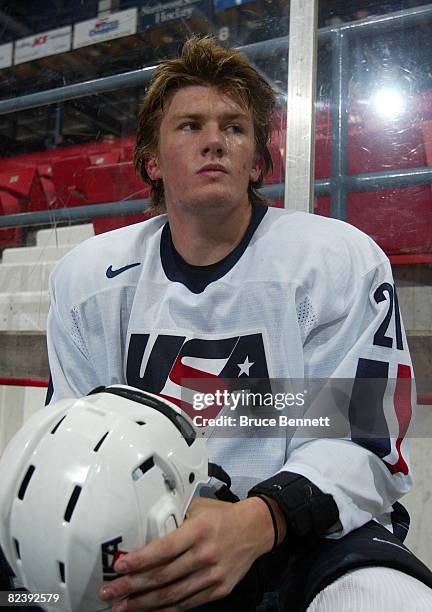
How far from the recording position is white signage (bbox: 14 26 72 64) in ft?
5.50

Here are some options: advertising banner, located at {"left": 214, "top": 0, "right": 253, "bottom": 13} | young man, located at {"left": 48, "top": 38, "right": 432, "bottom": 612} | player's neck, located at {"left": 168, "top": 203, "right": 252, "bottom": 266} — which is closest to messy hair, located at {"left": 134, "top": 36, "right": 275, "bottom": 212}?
young man, located at {"left": 48, "top": 38, "right": 432, "bottom": 612}

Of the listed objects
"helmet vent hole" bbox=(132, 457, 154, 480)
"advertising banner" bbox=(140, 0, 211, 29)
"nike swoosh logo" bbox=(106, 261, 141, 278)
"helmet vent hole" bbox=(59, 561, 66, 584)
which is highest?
"advertising banner" bbox=(140, 0, 211, 29)

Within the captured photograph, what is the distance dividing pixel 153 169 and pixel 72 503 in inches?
27.6

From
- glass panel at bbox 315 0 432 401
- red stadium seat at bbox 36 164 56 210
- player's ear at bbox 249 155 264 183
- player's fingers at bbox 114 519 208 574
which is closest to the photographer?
player's fingers at bbox 114 519 208 574

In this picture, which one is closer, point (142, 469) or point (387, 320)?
point (142, 469)

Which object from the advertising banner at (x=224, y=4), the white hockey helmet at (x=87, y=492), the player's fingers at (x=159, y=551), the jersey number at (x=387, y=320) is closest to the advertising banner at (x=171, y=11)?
the advertising banner at (x=224, y=4)

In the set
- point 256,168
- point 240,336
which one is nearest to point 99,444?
point 240,336

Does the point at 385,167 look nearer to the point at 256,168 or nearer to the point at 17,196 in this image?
the point at 256,168

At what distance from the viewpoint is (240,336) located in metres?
0.84

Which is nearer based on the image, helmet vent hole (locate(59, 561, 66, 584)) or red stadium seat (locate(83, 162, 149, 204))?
helmet vent hole (locate(59, 561, 66, 584))

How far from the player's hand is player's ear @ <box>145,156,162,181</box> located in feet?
2.21

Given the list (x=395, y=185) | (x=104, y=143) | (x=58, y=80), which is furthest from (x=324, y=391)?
(x=58, y=80)

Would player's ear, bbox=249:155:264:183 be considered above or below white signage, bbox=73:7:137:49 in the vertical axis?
below

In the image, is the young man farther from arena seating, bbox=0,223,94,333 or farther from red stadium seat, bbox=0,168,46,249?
red stadium seat, bbox=0,168,46,249
